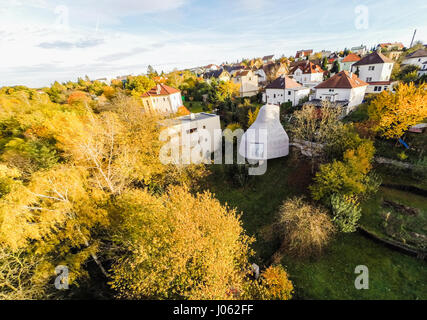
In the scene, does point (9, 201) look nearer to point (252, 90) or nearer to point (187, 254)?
point (187, 254)

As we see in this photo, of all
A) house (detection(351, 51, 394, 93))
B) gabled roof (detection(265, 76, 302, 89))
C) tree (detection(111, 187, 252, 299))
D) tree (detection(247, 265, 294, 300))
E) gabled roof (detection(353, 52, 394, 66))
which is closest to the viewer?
tree (detection(111, 187, 252, 299))

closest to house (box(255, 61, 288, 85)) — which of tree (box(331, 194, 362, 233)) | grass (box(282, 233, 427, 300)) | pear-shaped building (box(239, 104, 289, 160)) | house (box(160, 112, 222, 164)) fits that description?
house (box(160, 112, 222, 164))

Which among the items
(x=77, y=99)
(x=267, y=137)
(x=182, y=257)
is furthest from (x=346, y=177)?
(x=77, y=99)

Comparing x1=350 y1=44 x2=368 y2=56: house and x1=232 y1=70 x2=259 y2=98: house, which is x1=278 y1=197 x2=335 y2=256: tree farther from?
x1=350 y1=44 x2=368 y2=56: house

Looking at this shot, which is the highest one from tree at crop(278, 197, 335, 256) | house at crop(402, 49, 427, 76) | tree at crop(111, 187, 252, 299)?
house at crop(402, 49, 427, 76)

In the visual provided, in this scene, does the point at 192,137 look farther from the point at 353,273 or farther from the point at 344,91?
the point at 344,91
